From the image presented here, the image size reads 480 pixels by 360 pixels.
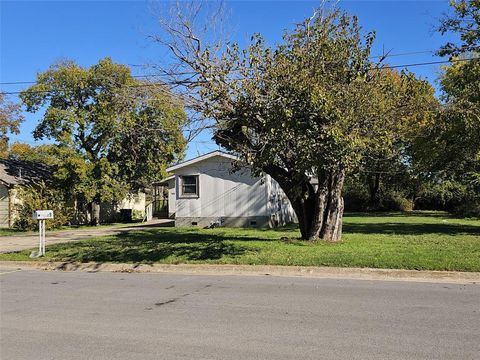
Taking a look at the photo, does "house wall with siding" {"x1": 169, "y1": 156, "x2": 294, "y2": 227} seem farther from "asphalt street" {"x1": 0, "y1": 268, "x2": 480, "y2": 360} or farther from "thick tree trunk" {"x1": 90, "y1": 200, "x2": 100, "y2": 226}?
"asphalt street" {"x1": 0, "y1": 268, "x2": 480, "y2": 360}

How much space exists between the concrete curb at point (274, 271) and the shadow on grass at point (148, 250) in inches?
18.3

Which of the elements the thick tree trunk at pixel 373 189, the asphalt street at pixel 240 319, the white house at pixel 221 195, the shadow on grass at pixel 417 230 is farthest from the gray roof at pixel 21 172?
the thick tree trunk at pixel 373 189

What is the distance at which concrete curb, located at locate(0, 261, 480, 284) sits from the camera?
10.7 m

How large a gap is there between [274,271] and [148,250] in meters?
4.91

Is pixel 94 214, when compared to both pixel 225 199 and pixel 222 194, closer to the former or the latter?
pixel 222 194

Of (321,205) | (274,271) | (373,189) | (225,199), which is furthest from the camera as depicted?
(373,189)

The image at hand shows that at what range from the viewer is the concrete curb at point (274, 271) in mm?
10742

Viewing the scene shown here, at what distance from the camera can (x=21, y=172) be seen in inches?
1344

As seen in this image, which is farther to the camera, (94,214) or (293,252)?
(94,214)

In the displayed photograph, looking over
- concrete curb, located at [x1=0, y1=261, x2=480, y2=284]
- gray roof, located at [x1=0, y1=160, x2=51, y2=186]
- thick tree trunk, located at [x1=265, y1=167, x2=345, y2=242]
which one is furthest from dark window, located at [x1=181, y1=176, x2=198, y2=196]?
concrete curb, located at [x1=0, y1=261, x2=480, y2=284]

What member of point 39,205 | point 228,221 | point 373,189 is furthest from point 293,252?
point 373,189

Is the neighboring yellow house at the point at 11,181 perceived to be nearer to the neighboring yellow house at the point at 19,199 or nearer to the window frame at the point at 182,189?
the neighboring yellow house at the point at 19,199

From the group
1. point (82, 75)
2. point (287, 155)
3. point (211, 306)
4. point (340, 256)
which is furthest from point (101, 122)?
point (211, 306)

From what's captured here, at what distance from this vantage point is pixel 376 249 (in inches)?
543
